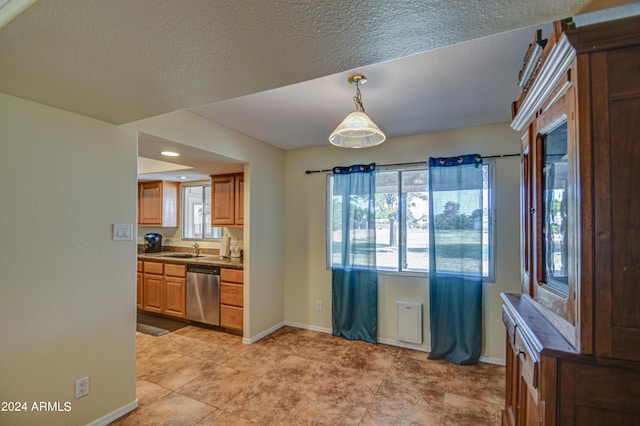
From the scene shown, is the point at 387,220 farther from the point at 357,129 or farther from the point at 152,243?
the point at 152,243

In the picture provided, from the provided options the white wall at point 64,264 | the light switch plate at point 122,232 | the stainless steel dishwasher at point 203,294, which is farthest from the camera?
the stainless steel dishwasher at point 203,294

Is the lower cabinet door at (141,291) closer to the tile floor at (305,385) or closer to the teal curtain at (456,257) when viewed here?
the tile floor at (305,385)

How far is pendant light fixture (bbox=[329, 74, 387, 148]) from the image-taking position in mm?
1884

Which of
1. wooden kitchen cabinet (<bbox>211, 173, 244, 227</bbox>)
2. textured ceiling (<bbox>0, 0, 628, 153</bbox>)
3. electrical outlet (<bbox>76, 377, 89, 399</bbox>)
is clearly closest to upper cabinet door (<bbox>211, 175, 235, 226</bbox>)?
wooden kitchen cabinet (<bbox>211, 173, 244, 227</bbox>)

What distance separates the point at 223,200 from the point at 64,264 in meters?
2.50

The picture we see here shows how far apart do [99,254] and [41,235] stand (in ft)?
1.13

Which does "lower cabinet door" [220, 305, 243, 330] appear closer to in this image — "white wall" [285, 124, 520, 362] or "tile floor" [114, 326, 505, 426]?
"tile floor" [114, 326, 505, 426]

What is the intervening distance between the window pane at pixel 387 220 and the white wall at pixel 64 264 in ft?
8.35

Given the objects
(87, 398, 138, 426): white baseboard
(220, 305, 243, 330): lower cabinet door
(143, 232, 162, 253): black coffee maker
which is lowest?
(87, 398, 138, 426): white baseboard

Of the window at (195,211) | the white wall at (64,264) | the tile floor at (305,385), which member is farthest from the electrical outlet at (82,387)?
the window at (195,211)

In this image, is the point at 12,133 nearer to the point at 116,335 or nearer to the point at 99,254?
the point at 99,254

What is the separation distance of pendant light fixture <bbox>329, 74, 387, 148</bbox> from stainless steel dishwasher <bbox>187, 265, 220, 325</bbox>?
2559 millimetres

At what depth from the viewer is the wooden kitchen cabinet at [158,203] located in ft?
16.3

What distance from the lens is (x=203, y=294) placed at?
3.91m
